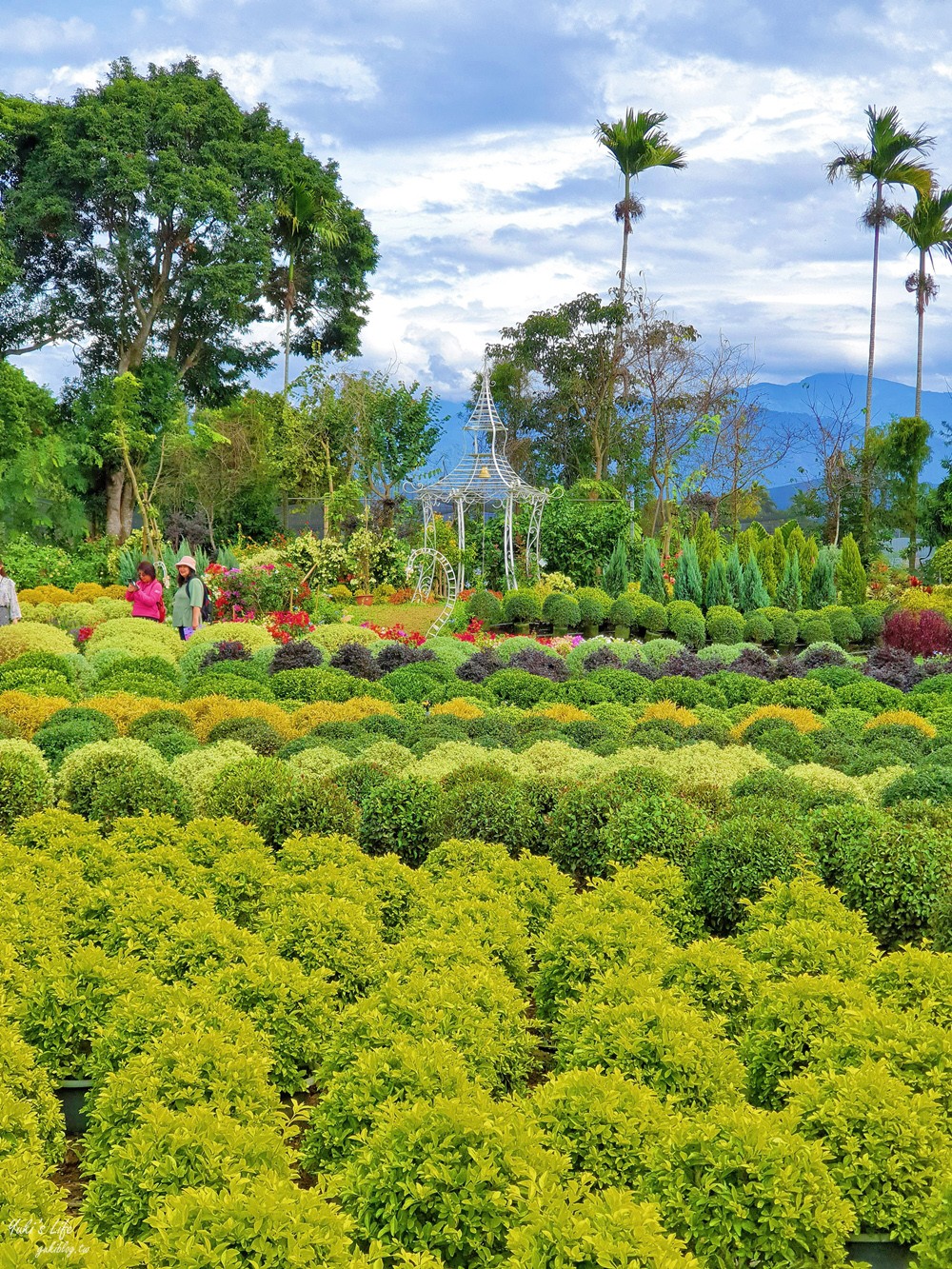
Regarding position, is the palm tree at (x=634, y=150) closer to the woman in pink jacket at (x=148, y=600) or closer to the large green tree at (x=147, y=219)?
the large green tree at (x=147, y=219)

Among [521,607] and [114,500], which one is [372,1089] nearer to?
[521,607]

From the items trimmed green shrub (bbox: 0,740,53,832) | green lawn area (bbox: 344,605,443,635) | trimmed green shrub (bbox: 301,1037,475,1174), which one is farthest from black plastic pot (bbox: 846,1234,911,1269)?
green lawn area (bbox: 344,605,443,635)

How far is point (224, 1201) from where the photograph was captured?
274 cm

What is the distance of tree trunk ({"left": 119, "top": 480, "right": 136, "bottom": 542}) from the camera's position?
99.5ft

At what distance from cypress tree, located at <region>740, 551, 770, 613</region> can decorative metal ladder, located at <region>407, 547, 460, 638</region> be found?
5041mm

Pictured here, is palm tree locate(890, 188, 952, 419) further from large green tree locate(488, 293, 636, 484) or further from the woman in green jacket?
the woman in green jacket

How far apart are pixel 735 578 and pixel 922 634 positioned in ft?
20.4

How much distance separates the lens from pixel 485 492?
20.8 metres

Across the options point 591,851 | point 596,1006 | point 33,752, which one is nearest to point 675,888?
point 591,851

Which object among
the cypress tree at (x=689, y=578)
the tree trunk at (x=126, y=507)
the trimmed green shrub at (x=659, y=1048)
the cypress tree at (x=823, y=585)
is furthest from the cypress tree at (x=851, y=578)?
the tree trunk at (x=126, y=507)

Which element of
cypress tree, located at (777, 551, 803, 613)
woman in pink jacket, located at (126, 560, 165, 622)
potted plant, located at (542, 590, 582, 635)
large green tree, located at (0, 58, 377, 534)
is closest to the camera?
woman in pink jacket, located at (126, 560, 165, 622)

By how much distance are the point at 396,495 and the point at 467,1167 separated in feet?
81.6

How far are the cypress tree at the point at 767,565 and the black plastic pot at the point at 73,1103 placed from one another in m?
17.8

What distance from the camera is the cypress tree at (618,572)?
66.4 feet
